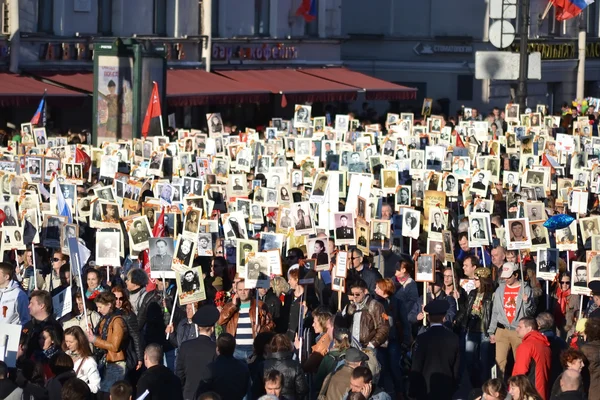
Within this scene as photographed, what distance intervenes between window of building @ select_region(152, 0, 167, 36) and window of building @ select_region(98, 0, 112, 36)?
189 cm

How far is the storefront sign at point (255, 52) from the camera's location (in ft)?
137

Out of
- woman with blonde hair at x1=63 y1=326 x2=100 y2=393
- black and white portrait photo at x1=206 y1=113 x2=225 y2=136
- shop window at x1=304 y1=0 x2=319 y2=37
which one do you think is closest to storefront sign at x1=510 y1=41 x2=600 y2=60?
shop window at x1=304 y1=0 x2=319 y2=37

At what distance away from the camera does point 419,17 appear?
50.5 metres

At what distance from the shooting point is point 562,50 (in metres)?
54.6

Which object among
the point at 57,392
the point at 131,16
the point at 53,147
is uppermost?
the point at 131,16

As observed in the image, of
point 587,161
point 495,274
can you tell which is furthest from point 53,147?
point 495,274

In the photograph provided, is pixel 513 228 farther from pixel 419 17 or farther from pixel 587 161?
pixel 419 17

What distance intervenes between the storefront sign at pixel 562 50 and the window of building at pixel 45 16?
783 inches

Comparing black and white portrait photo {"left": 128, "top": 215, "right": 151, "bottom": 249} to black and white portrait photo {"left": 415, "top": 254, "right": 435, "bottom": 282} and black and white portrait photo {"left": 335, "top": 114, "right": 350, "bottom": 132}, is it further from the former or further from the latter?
black and white portrait photo {"left": 335, "top": 114, "right": 350, "bottom": 132}

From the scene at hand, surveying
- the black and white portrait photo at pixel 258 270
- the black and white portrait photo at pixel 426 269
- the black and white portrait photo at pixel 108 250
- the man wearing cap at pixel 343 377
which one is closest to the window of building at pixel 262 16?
the black and white portrait photo at pixel 108 250

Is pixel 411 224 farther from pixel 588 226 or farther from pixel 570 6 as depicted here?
pixel 570 6

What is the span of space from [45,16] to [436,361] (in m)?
24.6

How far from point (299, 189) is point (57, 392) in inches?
392

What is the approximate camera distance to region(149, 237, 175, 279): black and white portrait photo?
48.8 ft
